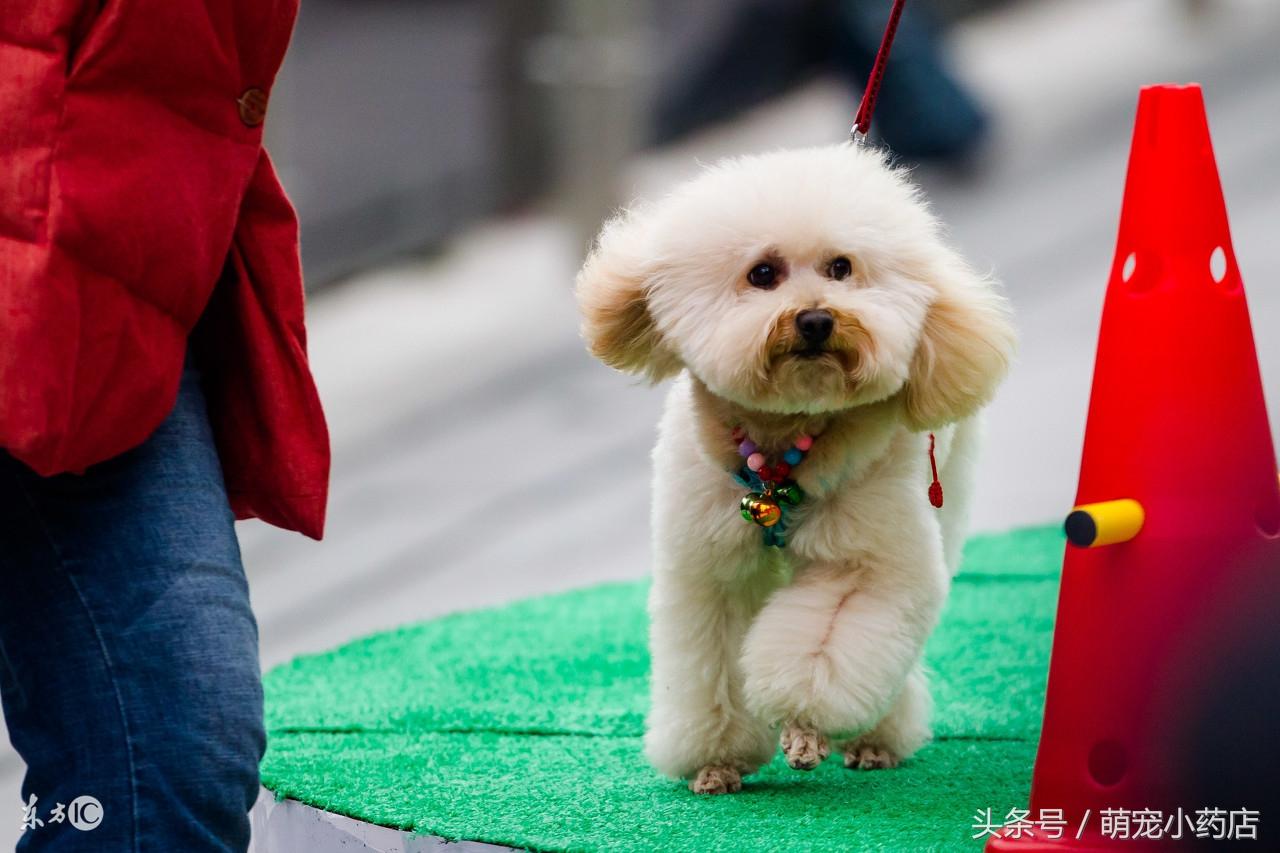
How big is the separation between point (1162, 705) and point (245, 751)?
1253 mm

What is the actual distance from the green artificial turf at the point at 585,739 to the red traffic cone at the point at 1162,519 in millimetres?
260

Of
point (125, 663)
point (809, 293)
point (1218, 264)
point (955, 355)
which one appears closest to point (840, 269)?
point (809, 293)

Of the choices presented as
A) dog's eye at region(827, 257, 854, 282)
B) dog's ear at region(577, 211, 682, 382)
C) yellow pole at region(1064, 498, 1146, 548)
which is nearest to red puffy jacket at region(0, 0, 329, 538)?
dog's ear at region(577, 211, 682, 382)

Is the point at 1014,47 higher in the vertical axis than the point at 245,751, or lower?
higher

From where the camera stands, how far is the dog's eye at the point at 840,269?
2.66 m

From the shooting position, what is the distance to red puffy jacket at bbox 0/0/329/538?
1.92 meters

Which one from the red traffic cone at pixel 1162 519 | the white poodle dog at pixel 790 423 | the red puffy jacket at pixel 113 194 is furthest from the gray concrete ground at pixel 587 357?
the red traffic cone at pixel 1162 519

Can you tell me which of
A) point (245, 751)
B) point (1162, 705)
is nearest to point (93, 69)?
point (245, 751)

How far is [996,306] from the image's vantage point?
2.77 m

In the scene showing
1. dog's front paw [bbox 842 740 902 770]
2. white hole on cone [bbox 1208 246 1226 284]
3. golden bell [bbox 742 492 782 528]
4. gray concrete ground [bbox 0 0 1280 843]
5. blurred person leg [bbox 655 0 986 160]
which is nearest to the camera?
white hole on cone [bbox 1208 246 1226 284]

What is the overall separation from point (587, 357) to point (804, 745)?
614 cm

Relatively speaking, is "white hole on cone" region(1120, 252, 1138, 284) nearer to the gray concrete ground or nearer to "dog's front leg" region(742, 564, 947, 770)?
"dog's front leg" region(742, 564, 947, 770)

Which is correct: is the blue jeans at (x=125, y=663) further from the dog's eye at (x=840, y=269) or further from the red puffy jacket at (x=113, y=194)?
the dog's eye at (x=840, y=269)

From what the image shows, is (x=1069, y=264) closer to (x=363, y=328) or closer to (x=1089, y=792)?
(x=363, y=328)
